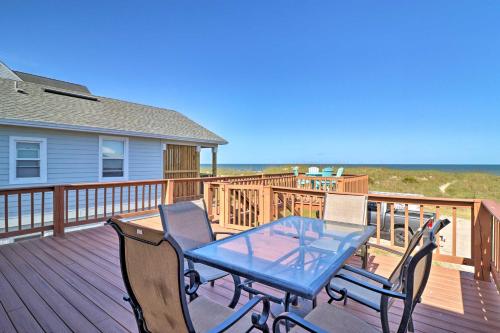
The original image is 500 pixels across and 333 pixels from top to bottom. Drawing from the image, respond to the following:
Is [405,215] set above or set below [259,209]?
above

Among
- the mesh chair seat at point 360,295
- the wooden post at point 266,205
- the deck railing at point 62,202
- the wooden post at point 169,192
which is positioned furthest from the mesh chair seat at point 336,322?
the wooden post at point 169,192

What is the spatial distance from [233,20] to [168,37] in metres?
2.76

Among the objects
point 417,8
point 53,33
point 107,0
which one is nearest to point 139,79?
point 53,33

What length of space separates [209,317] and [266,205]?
133 inches

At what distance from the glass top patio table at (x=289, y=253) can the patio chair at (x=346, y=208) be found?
45 cm

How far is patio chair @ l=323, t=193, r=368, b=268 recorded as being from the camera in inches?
125

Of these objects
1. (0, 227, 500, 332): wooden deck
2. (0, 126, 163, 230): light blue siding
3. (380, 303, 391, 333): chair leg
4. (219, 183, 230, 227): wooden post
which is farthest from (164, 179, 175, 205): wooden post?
(380, 303, 391, 333): chair leg

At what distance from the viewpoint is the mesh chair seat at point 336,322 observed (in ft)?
4.75

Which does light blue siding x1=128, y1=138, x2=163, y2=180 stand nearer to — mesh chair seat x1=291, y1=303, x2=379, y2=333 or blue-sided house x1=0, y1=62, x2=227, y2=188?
blue-sided house x1=0, y1=62, x2=227, y2=188

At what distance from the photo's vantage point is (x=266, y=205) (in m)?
4.88

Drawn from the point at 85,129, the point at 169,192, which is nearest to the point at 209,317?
the point at 169,192

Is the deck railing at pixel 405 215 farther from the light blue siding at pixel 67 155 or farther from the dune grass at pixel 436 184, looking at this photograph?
the dune grass at pixel 436 184

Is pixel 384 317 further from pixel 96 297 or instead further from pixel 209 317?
pixel 96 297

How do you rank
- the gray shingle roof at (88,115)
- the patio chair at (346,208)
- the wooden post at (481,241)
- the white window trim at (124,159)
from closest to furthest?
the wooden post at (481,241)
the patio chair at (346,208)
the gray shingle roof at (88,115)
the white window trim at (124,159)
